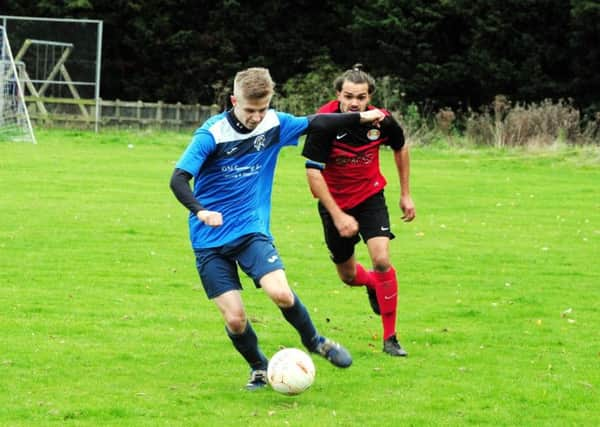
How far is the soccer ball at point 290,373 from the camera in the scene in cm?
715

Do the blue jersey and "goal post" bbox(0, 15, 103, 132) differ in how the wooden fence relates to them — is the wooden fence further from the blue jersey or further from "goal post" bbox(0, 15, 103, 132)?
the blue jersey

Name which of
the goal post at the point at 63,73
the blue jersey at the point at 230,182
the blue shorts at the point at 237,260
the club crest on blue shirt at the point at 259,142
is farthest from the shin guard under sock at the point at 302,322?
the goal post at the point at 63,73

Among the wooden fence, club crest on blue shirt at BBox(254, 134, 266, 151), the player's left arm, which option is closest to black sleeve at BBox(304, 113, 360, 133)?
club crest on blue shirt at BBox(254, 134, 266, 151)

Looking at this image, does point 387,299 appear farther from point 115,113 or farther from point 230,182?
point 115,113

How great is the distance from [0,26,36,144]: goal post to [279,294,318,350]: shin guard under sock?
2344 centimetres

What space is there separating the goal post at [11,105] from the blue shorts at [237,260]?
2320 cm

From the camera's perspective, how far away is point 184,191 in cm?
709

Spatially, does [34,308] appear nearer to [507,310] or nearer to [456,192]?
[507,310]

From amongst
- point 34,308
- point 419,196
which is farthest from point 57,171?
point 34,308

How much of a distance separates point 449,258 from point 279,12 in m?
40.5

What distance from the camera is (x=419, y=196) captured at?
855 inches

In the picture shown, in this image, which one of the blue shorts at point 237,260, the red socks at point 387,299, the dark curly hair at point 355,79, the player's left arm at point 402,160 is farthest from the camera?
the player's left arm at point 402,160

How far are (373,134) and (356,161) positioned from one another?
0.26 metres

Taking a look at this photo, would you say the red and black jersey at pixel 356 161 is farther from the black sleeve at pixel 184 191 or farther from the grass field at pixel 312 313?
the black sleeve at pixel 184 191
